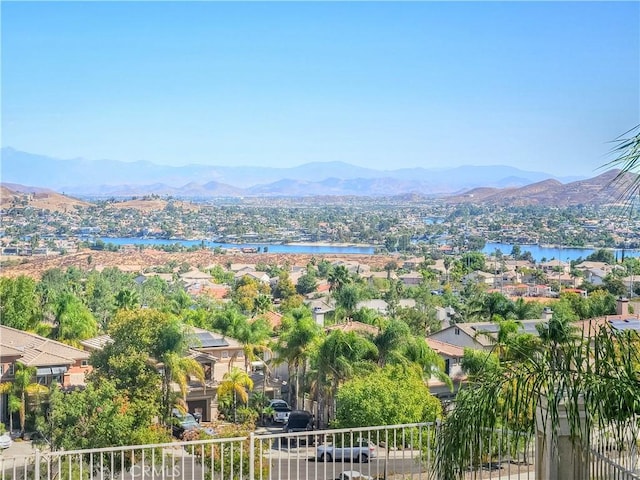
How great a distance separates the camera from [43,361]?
18281 mm

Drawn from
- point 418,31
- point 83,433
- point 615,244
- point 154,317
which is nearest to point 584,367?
point 83,433

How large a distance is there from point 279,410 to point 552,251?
5574 cm

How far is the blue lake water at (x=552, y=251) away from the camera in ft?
205

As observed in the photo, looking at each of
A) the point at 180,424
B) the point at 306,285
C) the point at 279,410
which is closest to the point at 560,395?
the point at 180,424

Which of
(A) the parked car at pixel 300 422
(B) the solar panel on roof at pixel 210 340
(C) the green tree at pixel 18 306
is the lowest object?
(A) the parked car at pixel 300 422

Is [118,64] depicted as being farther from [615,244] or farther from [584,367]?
[584,367]

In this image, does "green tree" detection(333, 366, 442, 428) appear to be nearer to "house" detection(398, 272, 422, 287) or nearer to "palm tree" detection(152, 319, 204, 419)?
"palm tree" detection(152, 319, 204, 419)

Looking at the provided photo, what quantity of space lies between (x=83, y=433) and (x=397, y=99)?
89.5 metres

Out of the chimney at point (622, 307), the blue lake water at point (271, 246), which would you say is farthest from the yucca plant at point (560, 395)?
the blue lake water at point (271, 246)

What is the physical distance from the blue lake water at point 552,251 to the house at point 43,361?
144 feet

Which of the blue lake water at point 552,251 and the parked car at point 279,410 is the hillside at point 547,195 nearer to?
the blue lake water at point 552,251

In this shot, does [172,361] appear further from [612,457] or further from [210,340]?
[612,457]

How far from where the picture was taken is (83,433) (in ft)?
41.5

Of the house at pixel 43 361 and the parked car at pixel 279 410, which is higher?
the house at pixel 43 361
